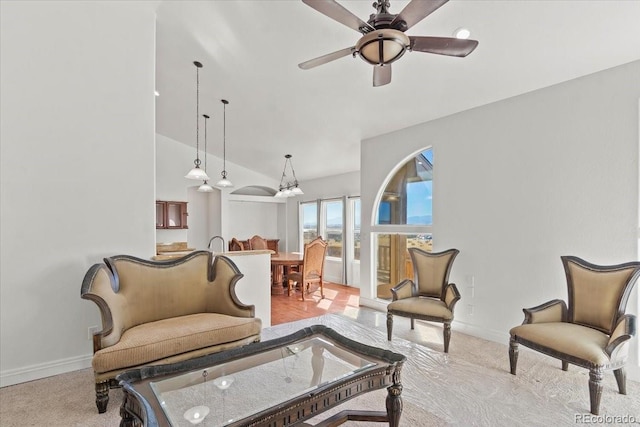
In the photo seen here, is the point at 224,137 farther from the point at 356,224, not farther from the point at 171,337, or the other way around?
the point at 171,337

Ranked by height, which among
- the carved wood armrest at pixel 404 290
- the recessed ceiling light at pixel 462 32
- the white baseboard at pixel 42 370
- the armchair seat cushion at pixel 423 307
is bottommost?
the white baseboard at pixel 42 370

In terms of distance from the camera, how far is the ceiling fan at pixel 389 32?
→ 1.63m

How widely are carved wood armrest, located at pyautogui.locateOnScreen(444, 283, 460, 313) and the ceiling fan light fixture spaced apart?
2.37 m

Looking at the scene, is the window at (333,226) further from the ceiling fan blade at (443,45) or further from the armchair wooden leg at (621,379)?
the ceiling fan blade at (443,45)

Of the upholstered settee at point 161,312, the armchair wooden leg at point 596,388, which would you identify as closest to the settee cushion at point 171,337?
the upholstered settee at point 161,312

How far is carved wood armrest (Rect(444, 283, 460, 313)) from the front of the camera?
3.14m

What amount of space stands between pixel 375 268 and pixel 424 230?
1.07m

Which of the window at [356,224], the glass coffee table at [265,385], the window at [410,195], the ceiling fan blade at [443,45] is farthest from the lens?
the window at [356,224]

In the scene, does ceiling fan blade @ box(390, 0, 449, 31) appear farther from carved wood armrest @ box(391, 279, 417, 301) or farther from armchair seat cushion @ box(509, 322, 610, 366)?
carved wood armrest @ box(391, 279, 417, 301)

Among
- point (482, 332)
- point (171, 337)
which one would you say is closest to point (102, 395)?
point (171, 337)

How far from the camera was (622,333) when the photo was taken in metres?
2.15

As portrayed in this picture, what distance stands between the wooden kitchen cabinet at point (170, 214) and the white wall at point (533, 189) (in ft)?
15.9

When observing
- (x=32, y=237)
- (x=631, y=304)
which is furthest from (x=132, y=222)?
(x=631, y=304)

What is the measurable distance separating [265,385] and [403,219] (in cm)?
330
